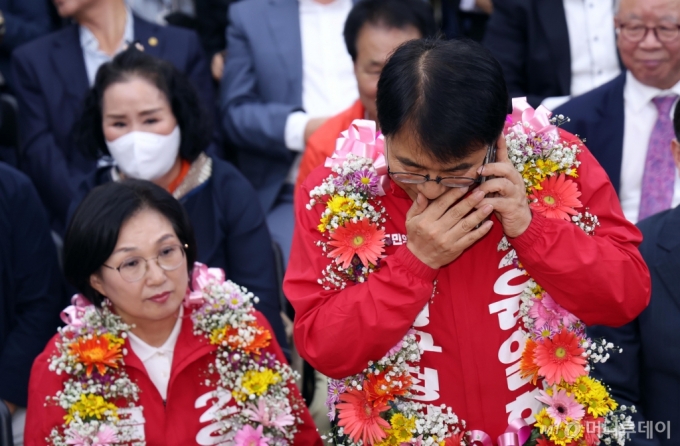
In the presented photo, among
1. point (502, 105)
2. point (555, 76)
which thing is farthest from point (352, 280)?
point (555, 76)

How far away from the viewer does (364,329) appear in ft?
8.02

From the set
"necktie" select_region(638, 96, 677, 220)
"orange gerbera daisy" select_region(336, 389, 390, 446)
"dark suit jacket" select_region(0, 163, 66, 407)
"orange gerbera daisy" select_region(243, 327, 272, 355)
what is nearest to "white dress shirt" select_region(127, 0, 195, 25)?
"dark suit jacket" select_region(0, 163, 66, 407)

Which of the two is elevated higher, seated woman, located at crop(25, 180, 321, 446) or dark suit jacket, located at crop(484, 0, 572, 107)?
dark suit jacket, located at crop(484, 0, 572, 107)

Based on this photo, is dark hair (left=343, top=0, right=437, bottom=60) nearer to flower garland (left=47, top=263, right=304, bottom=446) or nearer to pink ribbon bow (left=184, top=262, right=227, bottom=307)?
pink ribbon bow (left=184, top=262, right=227, bottom=307)

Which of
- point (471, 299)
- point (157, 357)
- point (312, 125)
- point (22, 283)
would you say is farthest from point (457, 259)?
point (312, 125)

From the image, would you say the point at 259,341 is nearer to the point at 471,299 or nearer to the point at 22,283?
the point at 471,299

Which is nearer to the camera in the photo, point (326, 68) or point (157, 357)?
point (157, 357)

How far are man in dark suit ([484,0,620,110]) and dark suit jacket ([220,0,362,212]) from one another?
3.97 ft

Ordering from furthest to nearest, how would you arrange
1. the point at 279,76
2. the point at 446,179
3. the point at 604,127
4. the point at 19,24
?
the point at 19,24, the point at 279,76, the point at 604,127, the point at 446,179

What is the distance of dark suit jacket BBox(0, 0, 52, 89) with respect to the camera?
561 centimetres

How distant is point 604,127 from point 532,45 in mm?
1023

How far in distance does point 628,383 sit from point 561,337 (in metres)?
0.68

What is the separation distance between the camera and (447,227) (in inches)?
94.4

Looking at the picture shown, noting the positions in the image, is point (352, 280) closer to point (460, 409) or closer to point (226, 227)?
point (460, 409)
